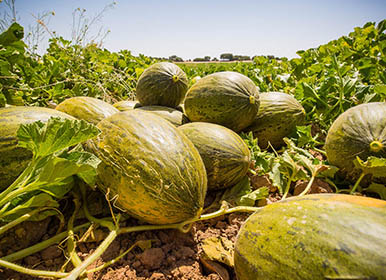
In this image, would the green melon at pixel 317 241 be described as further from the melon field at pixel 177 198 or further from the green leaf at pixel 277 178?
the green leaf at pixel 277 178

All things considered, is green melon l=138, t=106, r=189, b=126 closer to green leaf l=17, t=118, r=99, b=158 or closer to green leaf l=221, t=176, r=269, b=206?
green leaf l=221, t=176, r=269, b=206

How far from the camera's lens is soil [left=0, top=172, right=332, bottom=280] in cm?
145

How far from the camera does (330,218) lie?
3.51 ft

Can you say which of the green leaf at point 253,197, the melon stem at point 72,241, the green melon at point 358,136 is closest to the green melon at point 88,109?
the melon stem at point 72,241

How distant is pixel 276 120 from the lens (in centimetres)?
292

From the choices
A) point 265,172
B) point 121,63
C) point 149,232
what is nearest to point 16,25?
point 149,232

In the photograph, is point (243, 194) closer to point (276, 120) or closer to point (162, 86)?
point (276, 120)

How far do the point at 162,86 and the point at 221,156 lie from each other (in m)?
1.70

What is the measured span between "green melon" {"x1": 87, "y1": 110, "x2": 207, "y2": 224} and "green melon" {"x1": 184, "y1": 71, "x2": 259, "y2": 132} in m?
1.13

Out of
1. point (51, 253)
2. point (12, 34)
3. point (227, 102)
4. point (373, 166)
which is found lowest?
point (51, 253)

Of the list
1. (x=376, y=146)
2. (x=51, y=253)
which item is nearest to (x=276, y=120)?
(x=376, y=146)

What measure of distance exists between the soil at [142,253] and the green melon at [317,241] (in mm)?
374

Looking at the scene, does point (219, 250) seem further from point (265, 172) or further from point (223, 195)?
point (265, 172)

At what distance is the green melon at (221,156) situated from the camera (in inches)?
83.1
